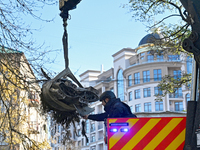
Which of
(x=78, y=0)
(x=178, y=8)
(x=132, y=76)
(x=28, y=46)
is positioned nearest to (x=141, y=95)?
(x=132, y=76)

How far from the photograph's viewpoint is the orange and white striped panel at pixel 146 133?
4.21 m

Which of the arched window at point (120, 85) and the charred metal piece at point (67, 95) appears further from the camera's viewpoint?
the arched window at point (120, 85)

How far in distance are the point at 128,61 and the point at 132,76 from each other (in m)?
5.61

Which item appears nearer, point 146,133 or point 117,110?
point 146,133

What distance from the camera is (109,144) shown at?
13.8 feet

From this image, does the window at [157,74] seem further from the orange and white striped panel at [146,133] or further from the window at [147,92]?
the orange and white striped panel at [146,133]

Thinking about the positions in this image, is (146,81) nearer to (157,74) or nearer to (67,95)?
(157,74)

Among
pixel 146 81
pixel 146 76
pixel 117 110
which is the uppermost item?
pixel 146 76

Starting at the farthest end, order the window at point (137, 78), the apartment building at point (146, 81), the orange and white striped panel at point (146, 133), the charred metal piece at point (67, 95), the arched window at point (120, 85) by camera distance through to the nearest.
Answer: the arched window at point (120, 85)
the window at point (137, 78)
the apartment building at point (146, 81)
the charred metal piece at point (67, 95)
the orange and white striped panel at point (146, 133)

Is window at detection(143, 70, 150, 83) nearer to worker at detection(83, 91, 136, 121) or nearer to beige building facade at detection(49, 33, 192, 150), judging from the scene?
beige building facade at detection(49, 33, 192, 150)

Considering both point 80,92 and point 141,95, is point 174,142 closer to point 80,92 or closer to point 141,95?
point 80,92

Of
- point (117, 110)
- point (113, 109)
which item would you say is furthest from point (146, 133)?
point (113, 109)

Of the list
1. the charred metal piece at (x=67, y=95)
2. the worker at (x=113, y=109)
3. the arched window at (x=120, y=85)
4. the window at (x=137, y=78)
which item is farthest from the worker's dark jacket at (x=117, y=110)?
the arched window at (x=120, y=85)

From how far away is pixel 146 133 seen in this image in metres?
4.26
